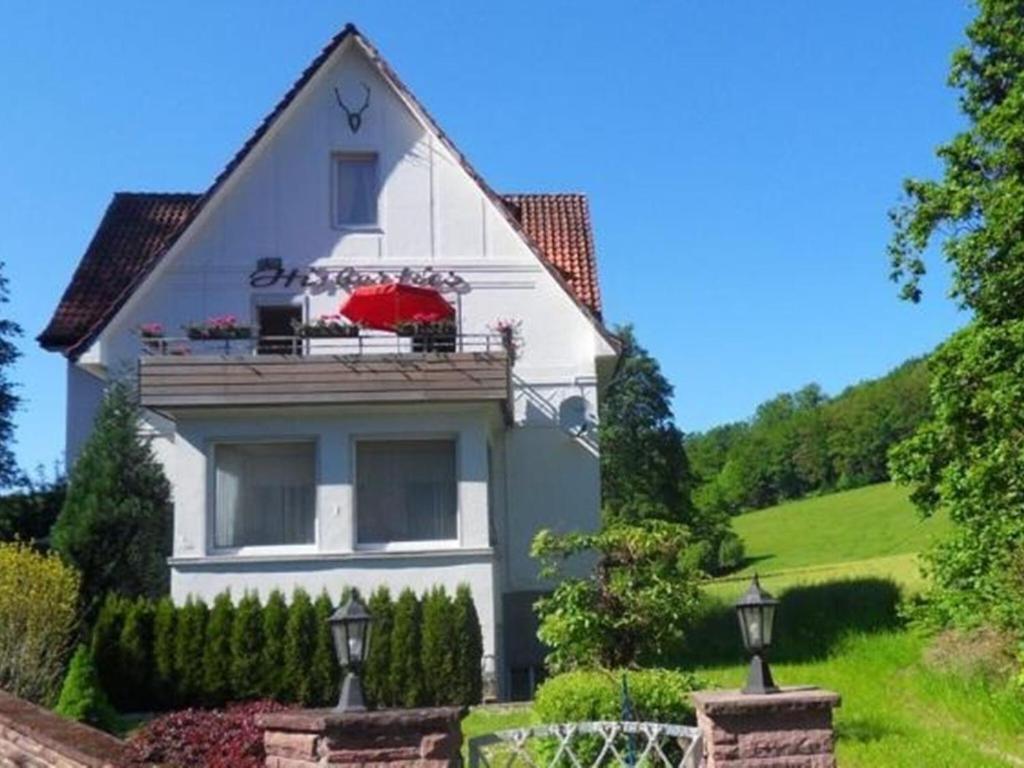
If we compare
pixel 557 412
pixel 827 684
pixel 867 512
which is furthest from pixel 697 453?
pixel 827 684

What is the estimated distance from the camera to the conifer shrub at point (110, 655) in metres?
14.4

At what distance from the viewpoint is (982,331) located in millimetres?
17391

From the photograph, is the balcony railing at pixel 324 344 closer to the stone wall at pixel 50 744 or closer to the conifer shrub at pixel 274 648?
the conifer shrub at pixel 274 648

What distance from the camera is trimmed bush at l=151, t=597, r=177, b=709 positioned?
14.5m

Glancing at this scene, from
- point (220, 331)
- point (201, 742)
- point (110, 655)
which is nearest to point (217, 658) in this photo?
point (110, 655)

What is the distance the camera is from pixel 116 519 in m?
16.7

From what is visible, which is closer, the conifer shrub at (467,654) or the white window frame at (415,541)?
the conifer shrub at (467,654)

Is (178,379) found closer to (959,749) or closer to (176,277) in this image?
(176,277)

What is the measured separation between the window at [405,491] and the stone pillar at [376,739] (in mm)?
10113

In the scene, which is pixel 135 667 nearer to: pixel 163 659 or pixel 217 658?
pixel 163 659

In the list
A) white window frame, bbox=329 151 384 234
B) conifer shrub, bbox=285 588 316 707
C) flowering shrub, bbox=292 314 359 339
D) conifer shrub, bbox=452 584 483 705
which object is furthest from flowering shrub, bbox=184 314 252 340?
conifer shrub, bbox=452 584 483 705

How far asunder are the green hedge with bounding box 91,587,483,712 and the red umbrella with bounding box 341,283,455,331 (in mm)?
4760

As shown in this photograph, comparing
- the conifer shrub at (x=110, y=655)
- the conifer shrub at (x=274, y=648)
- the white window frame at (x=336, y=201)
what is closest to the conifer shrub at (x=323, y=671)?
the conifer shrub at (x=274, y=648)

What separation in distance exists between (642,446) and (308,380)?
2381 cm
